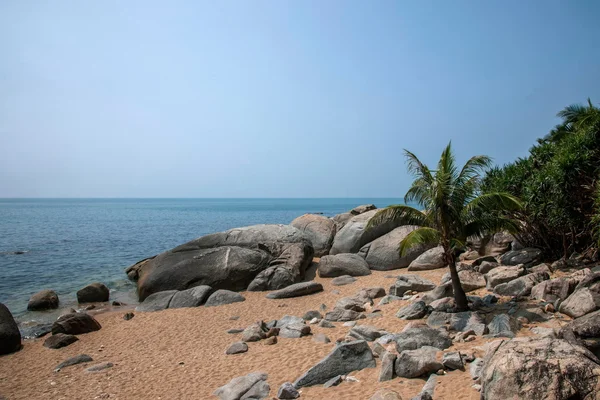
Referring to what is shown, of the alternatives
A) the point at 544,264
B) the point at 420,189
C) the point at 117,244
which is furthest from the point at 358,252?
the point at 117,244

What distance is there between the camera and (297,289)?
17.0m

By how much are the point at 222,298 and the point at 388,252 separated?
29.2 feet

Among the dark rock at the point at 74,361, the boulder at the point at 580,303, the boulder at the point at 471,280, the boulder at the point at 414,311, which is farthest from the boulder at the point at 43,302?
the boulder at the point at 580,303

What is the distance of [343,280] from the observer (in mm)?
18516

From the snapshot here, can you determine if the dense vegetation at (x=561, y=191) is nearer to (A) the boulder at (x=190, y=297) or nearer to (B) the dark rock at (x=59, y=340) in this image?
(A) the boulder at (x=190, y=297)

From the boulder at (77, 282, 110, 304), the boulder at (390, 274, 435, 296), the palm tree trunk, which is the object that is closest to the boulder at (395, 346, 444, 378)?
the palm tree trunk

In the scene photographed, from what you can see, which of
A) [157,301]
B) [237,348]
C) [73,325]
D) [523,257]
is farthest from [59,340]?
[523,257]

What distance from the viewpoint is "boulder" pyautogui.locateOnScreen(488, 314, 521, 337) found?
9.25 m

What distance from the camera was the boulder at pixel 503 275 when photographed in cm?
1302

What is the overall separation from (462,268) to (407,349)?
311 inches

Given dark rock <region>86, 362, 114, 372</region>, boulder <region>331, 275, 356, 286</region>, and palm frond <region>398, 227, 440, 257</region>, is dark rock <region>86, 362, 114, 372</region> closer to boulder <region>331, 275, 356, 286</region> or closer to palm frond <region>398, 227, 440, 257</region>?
palm frond <region>398, 227, 440, 257</region>

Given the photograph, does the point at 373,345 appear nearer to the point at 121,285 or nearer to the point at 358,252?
the point at 358,252

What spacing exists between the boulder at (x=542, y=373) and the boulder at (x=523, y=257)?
10.1 m

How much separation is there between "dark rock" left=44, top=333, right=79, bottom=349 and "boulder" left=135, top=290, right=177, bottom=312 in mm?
3783
